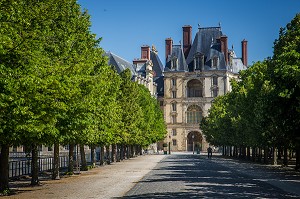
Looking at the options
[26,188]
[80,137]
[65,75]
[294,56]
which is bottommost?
[26,188]

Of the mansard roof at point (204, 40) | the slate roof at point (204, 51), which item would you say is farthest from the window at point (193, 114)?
the mansard roof at point (204, 40)

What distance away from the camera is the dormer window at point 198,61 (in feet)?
448

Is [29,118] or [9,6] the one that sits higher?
[9,6]

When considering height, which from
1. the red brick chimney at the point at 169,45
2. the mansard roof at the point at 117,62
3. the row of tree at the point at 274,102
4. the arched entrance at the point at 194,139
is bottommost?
the arched entrance at the point at 194,139

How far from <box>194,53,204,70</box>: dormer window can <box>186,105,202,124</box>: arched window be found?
1008 cm

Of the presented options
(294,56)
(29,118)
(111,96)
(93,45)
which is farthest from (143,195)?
(111,96)

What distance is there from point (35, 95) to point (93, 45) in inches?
679

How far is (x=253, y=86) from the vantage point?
192ft

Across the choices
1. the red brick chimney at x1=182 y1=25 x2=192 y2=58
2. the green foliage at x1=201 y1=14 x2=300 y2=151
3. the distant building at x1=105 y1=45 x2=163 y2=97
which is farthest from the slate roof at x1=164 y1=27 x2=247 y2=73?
the green foliage at x1=201 y1=14 x2=300 y2=151

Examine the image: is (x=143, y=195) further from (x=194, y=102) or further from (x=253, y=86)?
(x=194, y=102)

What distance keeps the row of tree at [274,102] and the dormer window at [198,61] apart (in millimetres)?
57432

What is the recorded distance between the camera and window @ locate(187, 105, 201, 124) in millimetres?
138375

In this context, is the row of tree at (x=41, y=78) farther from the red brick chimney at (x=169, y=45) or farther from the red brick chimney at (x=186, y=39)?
the red brick chimney at (x=186, y=39)

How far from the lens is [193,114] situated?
139 metres
